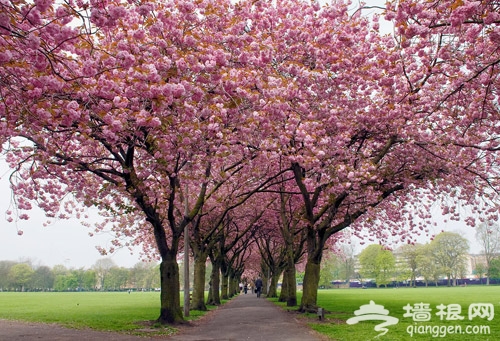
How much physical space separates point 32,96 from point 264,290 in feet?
174

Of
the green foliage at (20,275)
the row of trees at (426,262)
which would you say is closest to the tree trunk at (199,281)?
the row of trees at (426,262)

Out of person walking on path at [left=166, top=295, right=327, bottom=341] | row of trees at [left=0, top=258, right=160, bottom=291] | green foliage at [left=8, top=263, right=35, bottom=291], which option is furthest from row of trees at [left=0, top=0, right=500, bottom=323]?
row of trees at [left=0, top=258, right=160, bottom=291]

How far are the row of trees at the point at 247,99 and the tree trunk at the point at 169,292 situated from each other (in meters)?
0.05

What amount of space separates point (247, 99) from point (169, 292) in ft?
26.4

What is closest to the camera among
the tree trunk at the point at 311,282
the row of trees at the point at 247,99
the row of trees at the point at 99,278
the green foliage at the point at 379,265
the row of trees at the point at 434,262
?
the row of trees at the point at 247,99

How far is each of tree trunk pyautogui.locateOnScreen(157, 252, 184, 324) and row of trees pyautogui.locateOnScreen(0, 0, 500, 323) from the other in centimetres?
5

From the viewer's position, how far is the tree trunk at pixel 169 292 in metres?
15.7

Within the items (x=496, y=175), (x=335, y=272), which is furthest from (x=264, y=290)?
(x=335, y=272)

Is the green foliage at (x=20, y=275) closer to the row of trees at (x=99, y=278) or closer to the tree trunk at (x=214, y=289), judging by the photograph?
the row of trees at (x=99, y=278)

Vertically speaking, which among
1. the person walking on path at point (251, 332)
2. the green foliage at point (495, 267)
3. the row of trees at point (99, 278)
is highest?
the person walking on path at point (251, 332)

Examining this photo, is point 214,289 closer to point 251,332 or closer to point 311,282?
point 311,282

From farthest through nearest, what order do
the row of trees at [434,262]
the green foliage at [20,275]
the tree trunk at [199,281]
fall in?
the green foliage at [20,275], the row of trees at [434,262], the tree trunk at [199,281]

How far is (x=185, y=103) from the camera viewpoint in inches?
411

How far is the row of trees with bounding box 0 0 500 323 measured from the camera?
8062mm
